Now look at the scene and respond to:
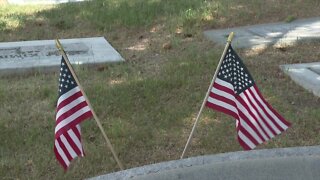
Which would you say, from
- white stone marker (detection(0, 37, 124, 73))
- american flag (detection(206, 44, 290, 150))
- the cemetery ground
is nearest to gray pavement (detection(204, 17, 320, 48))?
the cemetery ground

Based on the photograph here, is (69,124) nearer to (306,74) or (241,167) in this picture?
(241,167)

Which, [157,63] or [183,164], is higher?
[183,164]

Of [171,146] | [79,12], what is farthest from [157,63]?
[79,12]

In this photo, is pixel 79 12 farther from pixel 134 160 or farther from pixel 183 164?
pixel 183 164

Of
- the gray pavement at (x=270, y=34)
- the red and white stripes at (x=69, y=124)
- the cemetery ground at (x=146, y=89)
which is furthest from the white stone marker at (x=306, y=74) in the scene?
the red and white stripes at (x=69, y=124)

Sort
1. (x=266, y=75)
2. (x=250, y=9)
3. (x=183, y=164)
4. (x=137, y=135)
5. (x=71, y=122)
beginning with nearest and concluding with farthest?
1. (x=183, y=164)
2. (x=71, y=122)
3. (x=137, y=135)
4. (x=266, y=75)
5. (x=250, y=9)

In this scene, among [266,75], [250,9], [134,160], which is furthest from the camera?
[250,9]

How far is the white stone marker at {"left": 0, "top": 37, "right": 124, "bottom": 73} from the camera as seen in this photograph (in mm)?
6012

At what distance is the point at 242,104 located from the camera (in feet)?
10.2

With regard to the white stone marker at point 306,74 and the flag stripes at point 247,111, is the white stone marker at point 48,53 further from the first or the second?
the flag stripes at point 247,111

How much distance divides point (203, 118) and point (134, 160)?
93 centimetres

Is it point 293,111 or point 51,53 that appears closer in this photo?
point 293,111

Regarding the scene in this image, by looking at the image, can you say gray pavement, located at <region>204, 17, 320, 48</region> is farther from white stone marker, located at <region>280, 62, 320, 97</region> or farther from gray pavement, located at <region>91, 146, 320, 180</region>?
gray pavement, located at <region>91, 146, 320, 180</region>

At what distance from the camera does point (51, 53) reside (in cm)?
651
